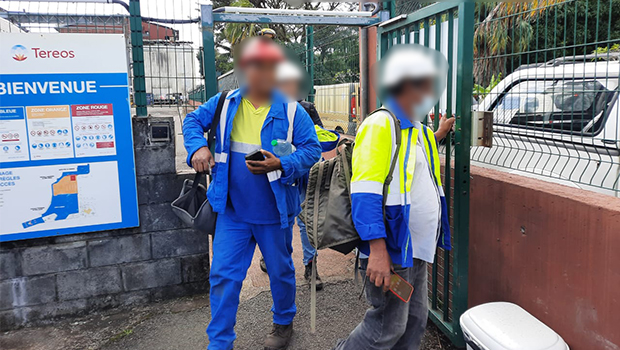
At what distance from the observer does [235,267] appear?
2900 millimetres

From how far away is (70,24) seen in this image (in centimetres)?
357

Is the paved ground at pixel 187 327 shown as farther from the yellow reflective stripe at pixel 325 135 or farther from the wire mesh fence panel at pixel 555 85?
the wire mesh fence panel at pixel 555 85

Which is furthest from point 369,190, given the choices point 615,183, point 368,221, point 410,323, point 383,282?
point 615,183

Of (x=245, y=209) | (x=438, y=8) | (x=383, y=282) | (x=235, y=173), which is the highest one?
(x=438, y=8)

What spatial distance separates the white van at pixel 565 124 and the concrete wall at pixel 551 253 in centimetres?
18

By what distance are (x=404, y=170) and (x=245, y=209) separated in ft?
3.76

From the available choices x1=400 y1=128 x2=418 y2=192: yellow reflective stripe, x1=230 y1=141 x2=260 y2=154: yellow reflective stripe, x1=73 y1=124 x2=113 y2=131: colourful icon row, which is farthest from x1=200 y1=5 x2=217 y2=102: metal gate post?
x1=400 y1=128 x2=418 y2=192: yellow reflective stripe

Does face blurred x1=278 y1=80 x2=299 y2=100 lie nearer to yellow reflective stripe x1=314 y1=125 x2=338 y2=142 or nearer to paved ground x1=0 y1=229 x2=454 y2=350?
yellow reflective stripe x1=314 y1=125 x2=338 y2=142

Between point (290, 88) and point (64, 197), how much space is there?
Answer: 1907 mm

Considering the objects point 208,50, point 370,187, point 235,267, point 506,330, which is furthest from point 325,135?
point 506,330

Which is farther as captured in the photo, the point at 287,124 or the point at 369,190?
the point at 287,124

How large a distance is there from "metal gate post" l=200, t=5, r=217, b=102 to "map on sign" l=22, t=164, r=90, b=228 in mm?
1130

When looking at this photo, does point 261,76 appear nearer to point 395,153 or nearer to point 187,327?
point 395,153

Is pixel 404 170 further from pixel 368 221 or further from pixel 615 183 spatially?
pixel 615 183
